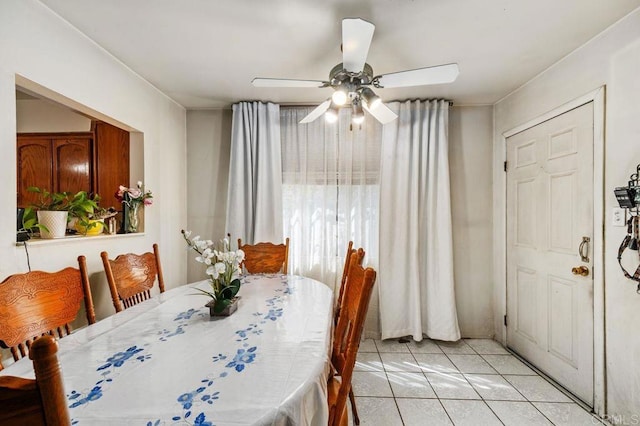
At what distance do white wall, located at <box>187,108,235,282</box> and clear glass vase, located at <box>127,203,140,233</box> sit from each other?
788 millimetres

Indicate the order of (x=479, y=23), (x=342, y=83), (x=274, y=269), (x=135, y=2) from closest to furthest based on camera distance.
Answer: (x=135, y=2) → (x=479, y=23) → (x=342, y=83) → (x=274, y=269)

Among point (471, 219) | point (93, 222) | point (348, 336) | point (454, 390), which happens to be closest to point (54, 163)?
point (93, 222)

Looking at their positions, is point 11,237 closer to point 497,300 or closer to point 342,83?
point 342,83

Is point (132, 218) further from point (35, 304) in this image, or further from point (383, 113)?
point (383, 113)

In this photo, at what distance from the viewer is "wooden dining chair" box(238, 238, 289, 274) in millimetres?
2654

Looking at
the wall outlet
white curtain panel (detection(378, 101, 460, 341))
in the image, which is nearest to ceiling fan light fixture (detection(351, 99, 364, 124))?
white curtain panel (detection(378, 101, 460, 341))

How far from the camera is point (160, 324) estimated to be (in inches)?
54.7

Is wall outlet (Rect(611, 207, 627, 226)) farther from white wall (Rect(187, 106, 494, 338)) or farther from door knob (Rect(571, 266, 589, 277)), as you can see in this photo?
white wall (Rect(187, 106, 494, 338))

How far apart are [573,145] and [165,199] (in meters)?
3.35

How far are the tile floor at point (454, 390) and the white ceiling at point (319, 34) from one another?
2413mm

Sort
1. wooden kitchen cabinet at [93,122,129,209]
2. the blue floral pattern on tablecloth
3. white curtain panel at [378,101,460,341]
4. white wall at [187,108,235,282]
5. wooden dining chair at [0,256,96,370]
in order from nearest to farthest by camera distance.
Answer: the blue floral pattern on tablecloth
wooden dining chair at [0,256,96,370]
wooden kitchen cabinet at [93,122,129,209]
white curtain panel at [378,101,460,341]
white wall at [187,108,235,282]

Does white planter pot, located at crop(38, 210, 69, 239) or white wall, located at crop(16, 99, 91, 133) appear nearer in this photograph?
white planter pot, located at crop(38, 210, 69, 239)

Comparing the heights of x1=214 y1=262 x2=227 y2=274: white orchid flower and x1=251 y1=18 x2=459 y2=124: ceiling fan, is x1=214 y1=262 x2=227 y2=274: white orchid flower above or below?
below

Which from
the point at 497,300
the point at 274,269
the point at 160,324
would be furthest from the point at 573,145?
the point at 160,324
